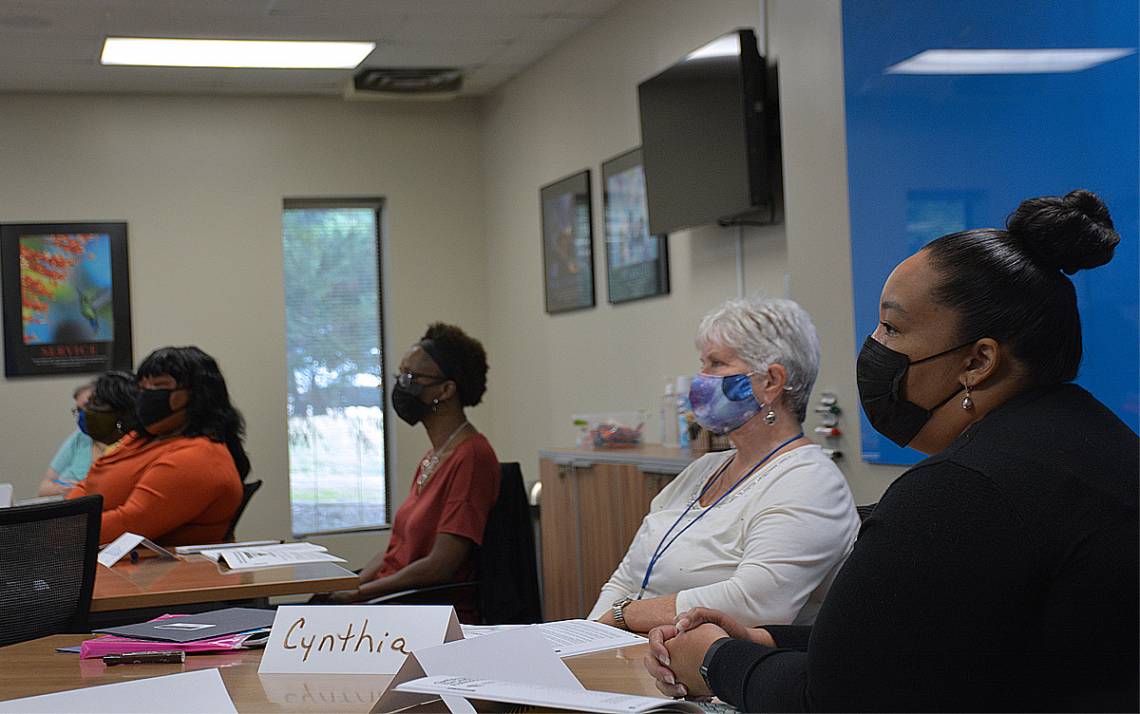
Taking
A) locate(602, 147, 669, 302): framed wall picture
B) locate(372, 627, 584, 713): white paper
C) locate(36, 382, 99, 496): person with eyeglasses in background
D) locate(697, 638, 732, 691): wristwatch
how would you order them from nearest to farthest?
locate(372, 627, 584, 713): white paper, locate(697, 638, 732, 691): wristwatch, locate(602, 147, 669, 302): framed wall picture, locate(36, 382, 99, 496): person with eyeglasses in background

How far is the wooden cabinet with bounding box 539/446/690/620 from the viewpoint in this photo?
426 cm

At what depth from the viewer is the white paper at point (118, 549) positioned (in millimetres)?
3525

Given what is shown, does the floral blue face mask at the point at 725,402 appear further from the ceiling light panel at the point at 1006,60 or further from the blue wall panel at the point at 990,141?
the ceiling light panel at the point at 1006,60

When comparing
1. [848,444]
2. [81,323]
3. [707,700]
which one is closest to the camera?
[707,700]

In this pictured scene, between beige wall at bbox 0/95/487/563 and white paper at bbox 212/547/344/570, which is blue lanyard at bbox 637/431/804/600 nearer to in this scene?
white paper at bbox 212/547/344/570

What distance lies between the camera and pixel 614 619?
2.48 metres

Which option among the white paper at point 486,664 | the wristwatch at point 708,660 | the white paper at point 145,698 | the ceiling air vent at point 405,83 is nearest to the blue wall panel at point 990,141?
the wristwatch at point 708,660

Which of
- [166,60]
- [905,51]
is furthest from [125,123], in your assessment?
[905,51]

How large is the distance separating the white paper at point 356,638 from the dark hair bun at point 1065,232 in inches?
38.5

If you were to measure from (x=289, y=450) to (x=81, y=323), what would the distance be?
56.1 inches

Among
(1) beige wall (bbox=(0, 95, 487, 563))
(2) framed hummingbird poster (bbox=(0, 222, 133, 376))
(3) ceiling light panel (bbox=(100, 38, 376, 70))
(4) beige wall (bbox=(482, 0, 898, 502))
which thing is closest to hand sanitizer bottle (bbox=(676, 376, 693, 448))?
(4) beige wall (bbox=(482, 0, 898, 502))

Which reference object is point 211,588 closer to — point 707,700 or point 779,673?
point 707,700

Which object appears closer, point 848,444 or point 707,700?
point 707,700

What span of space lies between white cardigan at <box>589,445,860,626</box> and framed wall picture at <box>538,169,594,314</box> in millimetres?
3380
